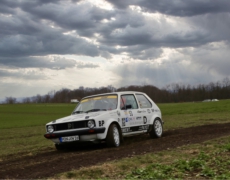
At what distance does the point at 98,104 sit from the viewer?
11320 millimetres

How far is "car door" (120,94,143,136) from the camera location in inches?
440

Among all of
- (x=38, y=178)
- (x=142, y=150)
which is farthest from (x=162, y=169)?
(x=142, y=150)

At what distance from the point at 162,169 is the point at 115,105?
5.04 meters

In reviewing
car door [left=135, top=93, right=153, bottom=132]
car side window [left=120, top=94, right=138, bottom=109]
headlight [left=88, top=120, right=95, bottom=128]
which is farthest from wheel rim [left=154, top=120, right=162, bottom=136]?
headlight [left=88, top=120, right=95, bottom=128]

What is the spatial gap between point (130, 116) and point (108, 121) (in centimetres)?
137

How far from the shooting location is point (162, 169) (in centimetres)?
631

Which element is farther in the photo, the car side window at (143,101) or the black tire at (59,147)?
the car side window at (143,101)

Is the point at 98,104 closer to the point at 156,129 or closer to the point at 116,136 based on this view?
the point at 116,136

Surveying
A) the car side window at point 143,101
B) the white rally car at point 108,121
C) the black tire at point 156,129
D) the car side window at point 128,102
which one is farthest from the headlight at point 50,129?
the black tire at point 156,129

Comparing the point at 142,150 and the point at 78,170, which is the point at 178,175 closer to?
the point at 78,170

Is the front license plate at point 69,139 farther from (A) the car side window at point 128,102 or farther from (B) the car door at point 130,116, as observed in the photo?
(A) the car side window at point 128,102

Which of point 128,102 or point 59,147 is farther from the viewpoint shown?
point 128,102

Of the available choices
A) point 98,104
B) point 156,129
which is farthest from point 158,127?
point 98,104

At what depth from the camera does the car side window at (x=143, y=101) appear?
1244 cm
